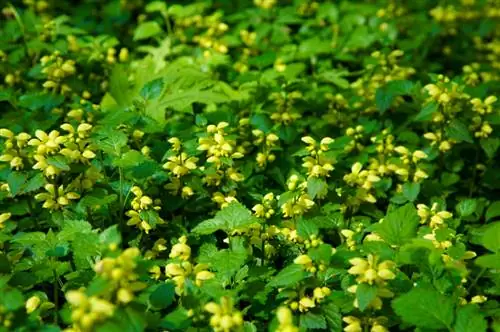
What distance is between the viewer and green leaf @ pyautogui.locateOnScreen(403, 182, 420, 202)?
10.2 feet

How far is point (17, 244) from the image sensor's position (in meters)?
2.80

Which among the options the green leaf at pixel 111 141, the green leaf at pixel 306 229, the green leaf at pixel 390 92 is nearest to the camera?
the green leaf at pixel 306 229

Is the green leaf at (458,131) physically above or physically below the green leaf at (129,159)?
below

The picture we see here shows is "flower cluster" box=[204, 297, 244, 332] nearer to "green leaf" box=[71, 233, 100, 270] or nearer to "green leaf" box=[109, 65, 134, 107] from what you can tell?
"green leaf" box=[71, 233, 100, 270]

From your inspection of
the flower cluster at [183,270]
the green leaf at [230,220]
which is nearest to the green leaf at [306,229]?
the green leaf at [230,220]

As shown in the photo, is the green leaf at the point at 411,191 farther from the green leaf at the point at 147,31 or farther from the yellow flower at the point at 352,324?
the green leaf at the point at 147,31

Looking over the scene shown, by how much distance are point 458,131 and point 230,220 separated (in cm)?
130

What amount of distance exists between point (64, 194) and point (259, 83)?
1.46 metres

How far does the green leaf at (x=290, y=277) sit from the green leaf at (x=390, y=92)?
4.95 ft

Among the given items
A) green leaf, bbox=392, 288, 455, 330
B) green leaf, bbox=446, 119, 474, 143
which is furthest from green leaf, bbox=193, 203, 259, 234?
green leaf, bbox=446, 119, 474, 143

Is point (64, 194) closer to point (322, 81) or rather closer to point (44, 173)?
point (44, 173)

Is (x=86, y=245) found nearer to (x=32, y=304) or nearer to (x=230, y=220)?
(x=32, y=304)

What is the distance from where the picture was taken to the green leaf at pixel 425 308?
233 cm

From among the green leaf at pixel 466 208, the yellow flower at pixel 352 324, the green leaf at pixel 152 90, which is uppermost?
the green leaf at pixel 152 90
